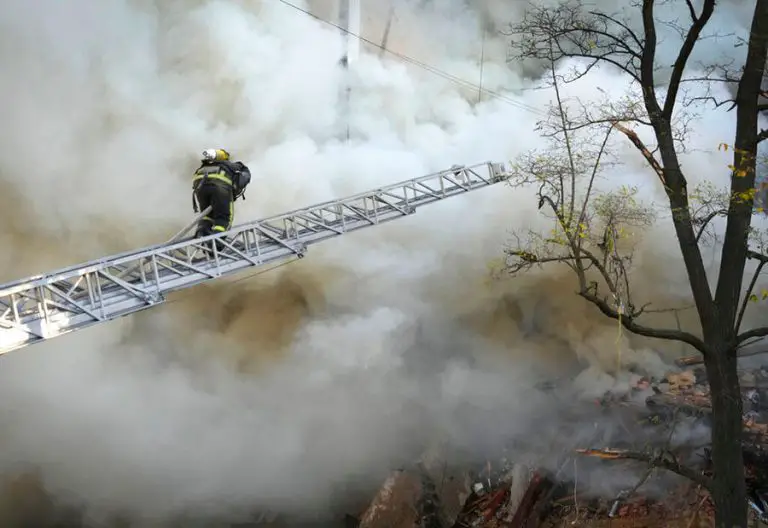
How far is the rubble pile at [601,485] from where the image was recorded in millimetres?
7852

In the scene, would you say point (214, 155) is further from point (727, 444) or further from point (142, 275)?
point (727, 444)

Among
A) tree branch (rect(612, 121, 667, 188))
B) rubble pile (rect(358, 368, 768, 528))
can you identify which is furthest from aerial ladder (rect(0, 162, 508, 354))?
rubble pile (rect(358, 368, 768, 528))

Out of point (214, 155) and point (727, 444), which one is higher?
point (214, 155)

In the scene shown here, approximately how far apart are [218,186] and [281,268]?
330 centimetres

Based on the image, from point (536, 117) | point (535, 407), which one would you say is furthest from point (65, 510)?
point (536, 117)

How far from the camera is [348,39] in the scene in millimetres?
9289

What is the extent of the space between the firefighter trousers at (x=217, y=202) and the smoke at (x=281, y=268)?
8.19 ft

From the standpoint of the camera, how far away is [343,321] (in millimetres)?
9664

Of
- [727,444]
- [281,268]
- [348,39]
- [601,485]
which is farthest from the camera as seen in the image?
[281,268]

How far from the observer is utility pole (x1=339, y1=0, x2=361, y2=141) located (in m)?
9.25

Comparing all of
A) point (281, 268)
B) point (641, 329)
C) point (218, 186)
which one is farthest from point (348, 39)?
point (641, 329)

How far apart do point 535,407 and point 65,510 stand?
22.7 ft

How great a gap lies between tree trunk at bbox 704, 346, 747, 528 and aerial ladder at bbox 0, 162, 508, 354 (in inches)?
167

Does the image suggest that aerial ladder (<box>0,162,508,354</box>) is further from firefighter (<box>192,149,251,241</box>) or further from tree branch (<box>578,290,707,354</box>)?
tree branch (<box>578,290,707,354</box>)
